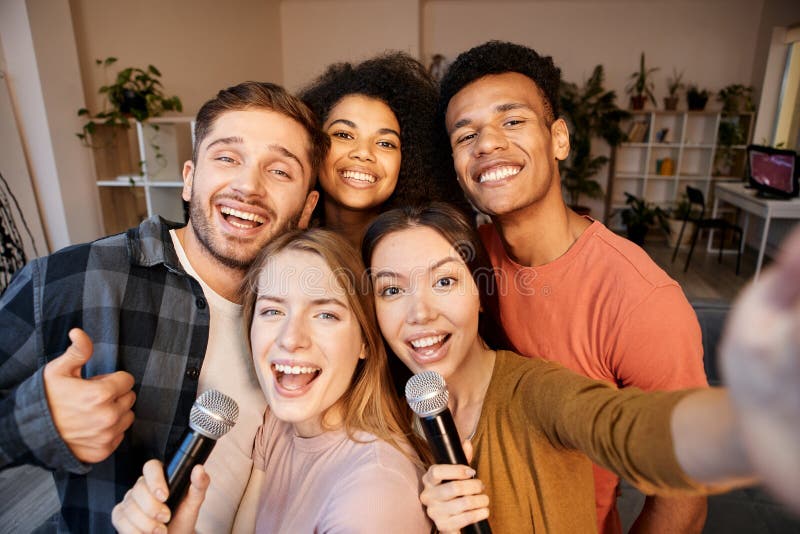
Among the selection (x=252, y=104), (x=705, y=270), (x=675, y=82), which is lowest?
(x=705, y=270)

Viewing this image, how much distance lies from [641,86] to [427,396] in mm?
7981

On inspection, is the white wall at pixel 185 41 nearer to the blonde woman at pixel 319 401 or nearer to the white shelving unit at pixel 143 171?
the white shelving unit at pixel 143 171

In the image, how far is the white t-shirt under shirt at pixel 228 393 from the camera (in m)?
1.27

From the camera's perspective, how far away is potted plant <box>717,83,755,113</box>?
7.04 meters

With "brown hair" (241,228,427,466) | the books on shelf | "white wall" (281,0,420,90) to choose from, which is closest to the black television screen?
the books on shelf

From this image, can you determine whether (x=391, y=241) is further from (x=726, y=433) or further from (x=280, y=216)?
(x=726, y=433)

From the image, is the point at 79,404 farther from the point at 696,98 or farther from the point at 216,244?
the point at 696,98

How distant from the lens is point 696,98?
283 inches

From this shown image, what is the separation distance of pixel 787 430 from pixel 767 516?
226cm

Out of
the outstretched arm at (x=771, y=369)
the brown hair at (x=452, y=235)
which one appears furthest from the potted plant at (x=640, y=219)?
the outstretched arm at (x=771, y=369)

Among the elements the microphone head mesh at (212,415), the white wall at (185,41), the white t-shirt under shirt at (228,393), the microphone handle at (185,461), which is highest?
the white wall at (185,41)

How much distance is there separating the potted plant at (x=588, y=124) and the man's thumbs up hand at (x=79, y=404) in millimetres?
7290

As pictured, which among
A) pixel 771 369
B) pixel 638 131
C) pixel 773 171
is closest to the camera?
pixel 771 369

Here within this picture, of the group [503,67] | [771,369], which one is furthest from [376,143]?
[771,369]
